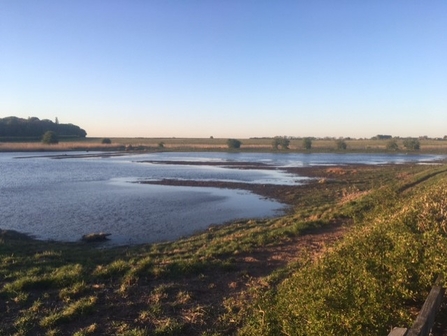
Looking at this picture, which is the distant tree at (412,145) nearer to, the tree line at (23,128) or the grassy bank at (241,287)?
the grassy bank at (241,287)

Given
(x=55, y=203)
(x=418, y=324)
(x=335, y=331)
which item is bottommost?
(x=55, y=203)

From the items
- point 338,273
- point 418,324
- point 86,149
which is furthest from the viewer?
point 86,149

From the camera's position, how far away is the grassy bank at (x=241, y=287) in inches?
215

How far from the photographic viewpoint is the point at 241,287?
28.6ft

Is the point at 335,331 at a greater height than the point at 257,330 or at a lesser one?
greater

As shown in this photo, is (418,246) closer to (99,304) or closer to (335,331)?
(335,331)

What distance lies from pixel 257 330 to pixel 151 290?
3.59m

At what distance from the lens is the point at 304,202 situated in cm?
2700

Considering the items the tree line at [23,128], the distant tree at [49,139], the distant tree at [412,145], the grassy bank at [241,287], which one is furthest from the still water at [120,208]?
the tree line at [23,128]

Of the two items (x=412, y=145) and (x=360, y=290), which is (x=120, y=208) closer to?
(x=360, y=290)

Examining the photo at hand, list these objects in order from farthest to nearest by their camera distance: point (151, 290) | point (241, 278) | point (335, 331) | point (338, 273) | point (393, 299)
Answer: point (241, 278), point (151, 290), point (338, 273), point (393, 299), point (335, 331)

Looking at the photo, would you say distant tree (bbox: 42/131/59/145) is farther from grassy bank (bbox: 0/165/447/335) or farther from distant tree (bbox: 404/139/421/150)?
grassy bank (bbox: 0/165/447/335)

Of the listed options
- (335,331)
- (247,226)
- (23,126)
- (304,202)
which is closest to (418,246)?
(335,331)

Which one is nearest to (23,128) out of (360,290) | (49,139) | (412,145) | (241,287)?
(49,139)
